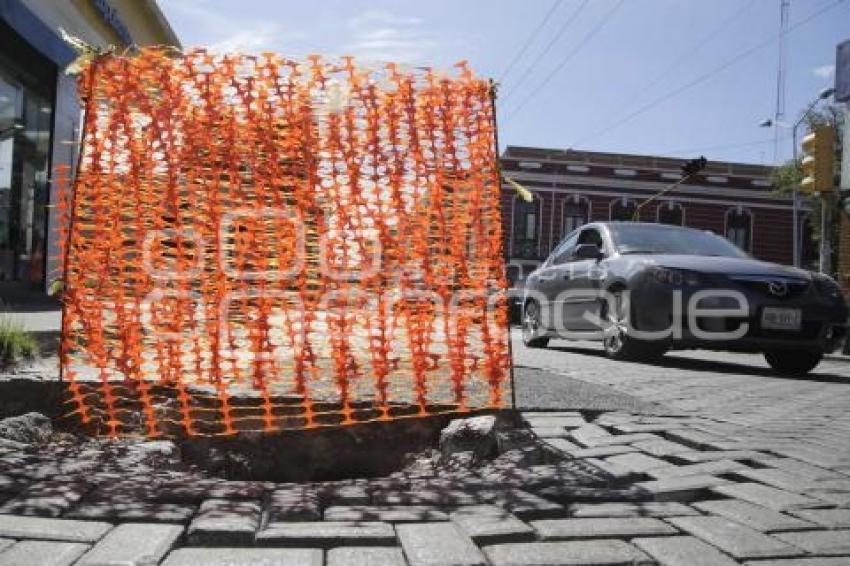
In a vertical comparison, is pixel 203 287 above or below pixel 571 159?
below

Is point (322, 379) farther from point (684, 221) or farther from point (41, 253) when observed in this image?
point (684, 221)

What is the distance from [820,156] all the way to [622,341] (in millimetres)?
5917

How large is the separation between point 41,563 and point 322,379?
2552 mm

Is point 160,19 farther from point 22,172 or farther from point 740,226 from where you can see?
point 740,226

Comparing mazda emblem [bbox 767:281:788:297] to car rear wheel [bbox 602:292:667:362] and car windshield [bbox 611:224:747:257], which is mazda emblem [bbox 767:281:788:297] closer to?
car windshield [bbox 611:224:747:257]

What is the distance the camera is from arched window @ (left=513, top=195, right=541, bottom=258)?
140 feet

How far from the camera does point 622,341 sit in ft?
25.0

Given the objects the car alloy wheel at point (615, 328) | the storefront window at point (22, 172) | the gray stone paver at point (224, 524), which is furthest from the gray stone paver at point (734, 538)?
the storefront window at point (22, 172)

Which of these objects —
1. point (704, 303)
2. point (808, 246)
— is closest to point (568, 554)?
point (704, 303)

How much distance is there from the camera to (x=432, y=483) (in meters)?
2.87

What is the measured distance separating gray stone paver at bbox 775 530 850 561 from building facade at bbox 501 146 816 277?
39850mm

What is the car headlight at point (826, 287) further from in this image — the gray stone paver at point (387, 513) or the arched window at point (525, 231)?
the arched window at point (525, 231)

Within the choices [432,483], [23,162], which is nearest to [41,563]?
[432,483]

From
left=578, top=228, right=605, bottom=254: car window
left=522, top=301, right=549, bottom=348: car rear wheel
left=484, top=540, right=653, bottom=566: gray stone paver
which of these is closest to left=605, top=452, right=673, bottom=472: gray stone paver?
left=484, top=540, right=653, bottom=566: gray stone paver
